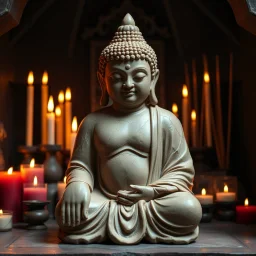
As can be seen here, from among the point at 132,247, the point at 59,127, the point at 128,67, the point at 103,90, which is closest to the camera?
the point at 132,247

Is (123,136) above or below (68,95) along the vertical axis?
below

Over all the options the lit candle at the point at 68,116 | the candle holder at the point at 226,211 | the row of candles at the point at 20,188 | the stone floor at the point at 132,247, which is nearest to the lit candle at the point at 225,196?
the candle holder at the point at 226,211

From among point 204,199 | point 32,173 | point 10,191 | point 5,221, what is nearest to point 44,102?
point 32,173

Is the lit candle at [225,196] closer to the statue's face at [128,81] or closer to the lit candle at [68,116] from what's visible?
the statue's face at [128,81]

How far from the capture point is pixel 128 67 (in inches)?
103

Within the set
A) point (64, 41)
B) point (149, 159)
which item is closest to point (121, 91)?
point (149, 159)

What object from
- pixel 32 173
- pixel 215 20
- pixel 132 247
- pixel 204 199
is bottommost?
pixel 132 247

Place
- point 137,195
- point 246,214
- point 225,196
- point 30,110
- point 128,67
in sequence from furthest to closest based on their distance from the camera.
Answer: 1. point 30,110
2. point 225,196
3. point 246,214
4. point 128,67
5. point 137,195

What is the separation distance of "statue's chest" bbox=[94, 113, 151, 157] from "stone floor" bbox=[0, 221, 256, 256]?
49cm

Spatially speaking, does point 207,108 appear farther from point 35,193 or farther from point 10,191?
point 10,191

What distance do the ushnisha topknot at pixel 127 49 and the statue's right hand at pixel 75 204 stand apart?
0.64 m

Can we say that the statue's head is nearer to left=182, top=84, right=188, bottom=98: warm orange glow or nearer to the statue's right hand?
the statue's right hand

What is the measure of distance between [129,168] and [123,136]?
0.16 meters

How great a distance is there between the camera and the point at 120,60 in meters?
2.62
